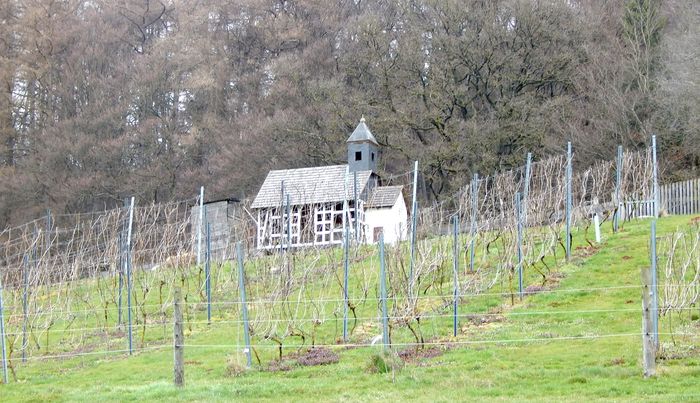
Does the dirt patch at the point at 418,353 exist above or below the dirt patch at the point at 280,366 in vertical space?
above

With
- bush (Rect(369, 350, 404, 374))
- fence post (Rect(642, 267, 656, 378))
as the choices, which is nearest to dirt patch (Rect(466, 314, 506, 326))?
bush (Rect(369, 350, 404, 374))

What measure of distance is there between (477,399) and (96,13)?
39.7m

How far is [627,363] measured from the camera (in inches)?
453

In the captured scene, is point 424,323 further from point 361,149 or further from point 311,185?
point 361,149

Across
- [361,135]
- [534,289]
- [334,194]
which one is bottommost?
[534,289]

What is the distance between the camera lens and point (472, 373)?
38.5 ft

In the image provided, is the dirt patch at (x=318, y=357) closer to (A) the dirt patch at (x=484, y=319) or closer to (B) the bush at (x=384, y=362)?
(B) the bush at (x=384, y=362)

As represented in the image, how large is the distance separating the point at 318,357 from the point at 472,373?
2.82 meters

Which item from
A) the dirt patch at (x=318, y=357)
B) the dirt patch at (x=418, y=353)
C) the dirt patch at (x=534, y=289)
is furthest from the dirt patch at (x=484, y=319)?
the dirt patch at (x=318, y=357)

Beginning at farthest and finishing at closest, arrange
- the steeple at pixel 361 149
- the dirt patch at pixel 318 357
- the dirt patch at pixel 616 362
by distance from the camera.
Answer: the steeple at pixel 361 149 → the dirt patch at pixel 318 357 → the dirt patch at pixel 616 362

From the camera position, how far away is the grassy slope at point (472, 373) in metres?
10.7

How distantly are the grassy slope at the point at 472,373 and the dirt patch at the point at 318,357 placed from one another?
20 centimetres

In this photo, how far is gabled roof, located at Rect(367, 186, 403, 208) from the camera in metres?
31.5

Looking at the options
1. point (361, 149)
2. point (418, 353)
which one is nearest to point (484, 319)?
point (418, 353)
